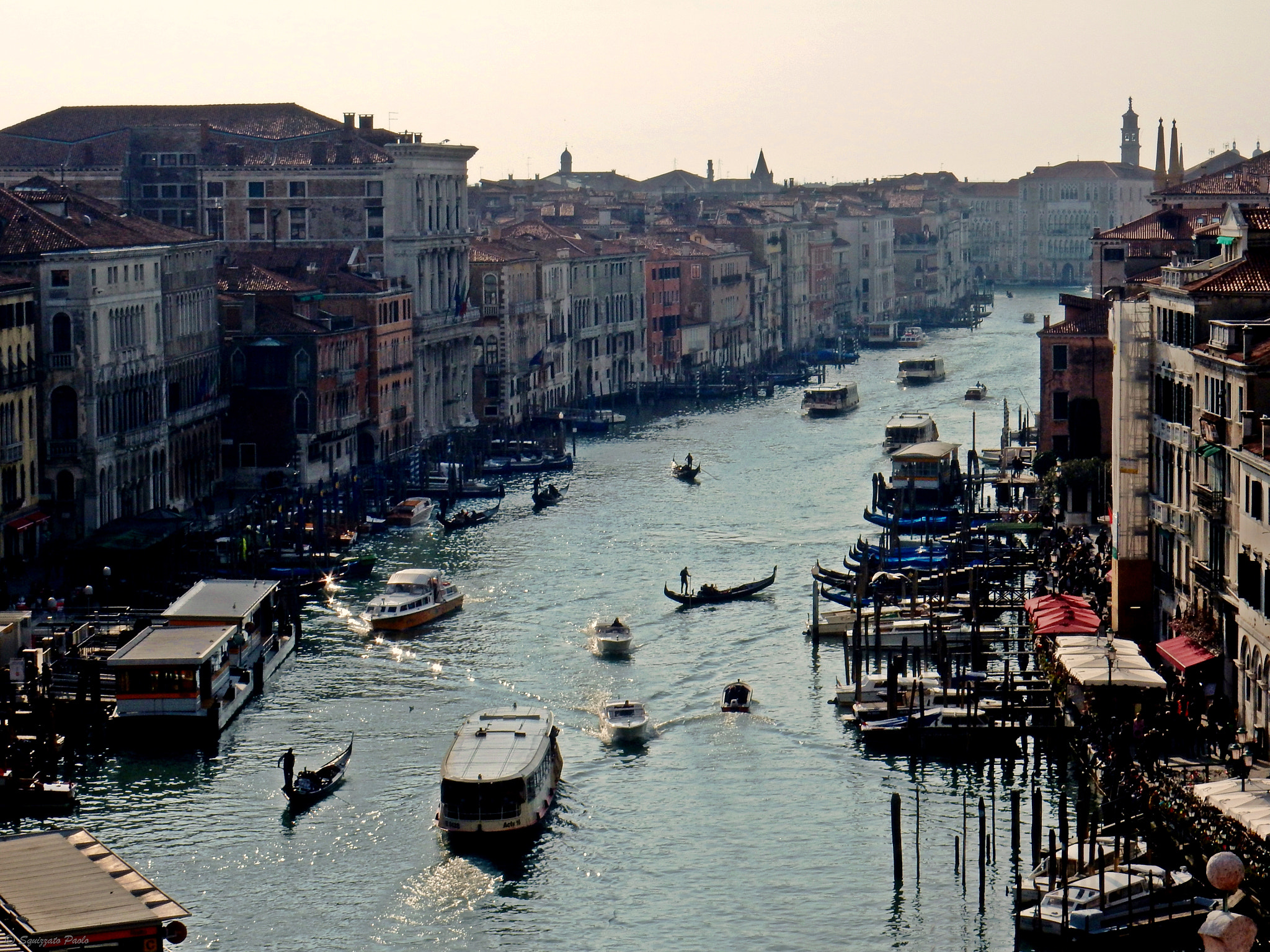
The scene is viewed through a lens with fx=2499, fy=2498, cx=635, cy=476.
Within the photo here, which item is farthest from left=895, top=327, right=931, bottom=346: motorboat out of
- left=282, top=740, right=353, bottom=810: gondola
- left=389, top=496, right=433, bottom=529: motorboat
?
left=282, top=740, right=353, bottom=810: gondola

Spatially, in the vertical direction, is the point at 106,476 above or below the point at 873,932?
above

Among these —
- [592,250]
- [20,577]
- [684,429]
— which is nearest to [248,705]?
[20,577]

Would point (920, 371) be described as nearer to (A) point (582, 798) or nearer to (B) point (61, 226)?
(B) point (61, 226)

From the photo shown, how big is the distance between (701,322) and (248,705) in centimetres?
5562

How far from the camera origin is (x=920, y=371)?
8300 centimetres

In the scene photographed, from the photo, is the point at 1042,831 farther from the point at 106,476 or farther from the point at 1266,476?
the point at 106,476

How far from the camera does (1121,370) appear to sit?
32.8 metres

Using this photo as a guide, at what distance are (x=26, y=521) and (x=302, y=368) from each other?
11724 mm

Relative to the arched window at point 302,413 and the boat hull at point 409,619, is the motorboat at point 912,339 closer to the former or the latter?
the arched window at point 302,413

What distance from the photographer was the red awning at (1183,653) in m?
28.7

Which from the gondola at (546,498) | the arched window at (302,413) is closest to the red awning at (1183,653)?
the gondola at (546,498)

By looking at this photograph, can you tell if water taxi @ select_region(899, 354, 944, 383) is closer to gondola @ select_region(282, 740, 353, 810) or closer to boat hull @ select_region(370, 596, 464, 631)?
boat hull @ select_region(370, 596, 464, 631)

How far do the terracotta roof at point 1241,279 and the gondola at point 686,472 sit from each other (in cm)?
2553

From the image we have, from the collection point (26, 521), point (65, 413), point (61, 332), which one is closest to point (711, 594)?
point (26, 521)
